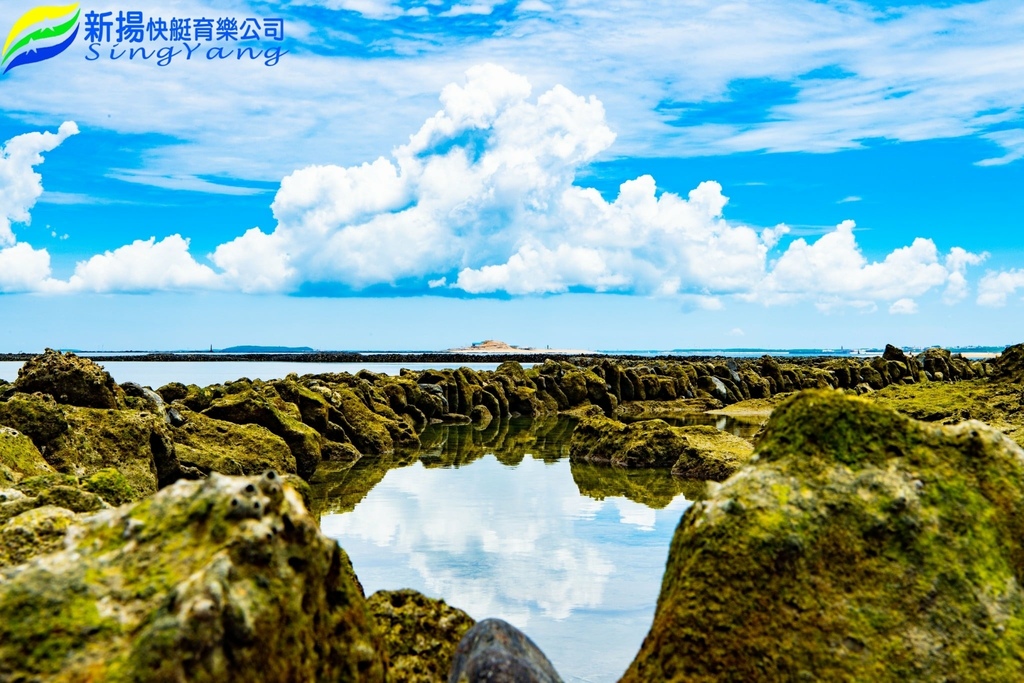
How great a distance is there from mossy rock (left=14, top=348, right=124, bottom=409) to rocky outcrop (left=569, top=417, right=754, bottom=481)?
35.8 feet

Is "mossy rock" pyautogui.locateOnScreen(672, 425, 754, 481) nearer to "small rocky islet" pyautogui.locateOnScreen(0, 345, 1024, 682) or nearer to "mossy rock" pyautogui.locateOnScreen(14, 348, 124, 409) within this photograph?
"small rocky islet" pyautogui.locateOnScreen(0, 345, 1024, 682)

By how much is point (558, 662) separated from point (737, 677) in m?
2.95

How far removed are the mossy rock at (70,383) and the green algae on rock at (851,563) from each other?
40.7 ft

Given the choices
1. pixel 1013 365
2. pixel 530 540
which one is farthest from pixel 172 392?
pixel 1013 365

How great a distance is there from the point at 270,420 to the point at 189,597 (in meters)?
15.8

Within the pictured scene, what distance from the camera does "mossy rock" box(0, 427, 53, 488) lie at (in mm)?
10070

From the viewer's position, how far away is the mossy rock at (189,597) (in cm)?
395

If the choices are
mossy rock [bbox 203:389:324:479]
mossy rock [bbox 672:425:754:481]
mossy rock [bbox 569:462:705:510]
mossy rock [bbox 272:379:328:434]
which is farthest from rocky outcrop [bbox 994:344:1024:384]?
mossy rock [bbox 203:389:324:479]

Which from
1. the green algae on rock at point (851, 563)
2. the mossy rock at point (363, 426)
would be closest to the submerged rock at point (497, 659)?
the green algae on rock at point (851, 563)

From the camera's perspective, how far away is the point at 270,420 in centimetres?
1928

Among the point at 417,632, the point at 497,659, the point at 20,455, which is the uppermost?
the point at 20,455

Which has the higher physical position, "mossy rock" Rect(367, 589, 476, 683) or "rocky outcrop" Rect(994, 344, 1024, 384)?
"rocky outcrop" Rect(994, 344, 1024, 384)

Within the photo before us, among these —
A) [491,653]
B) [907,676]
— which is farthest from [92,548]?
[907,676]

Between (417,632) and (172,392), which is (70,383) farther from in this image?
(417,632)
